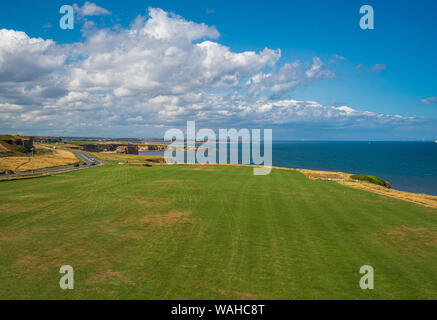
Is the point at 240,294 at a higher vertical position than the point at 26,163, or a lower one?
lower

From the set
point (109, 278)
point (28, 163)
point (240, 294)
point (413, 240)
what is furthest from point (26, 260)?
point (28, 163)

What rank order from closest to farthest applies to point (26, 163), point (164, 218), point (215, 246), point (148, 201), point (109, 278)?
point (109, 278)
point (215, 246)
point (164, 218)
point (148, 201)
point (26, 163)

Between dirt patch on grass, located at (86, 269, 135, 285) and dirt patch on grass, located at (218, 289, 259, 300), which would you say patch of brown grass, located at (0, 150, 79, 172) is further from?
dirt patch on grass, located at (218, 289, 259, 300)

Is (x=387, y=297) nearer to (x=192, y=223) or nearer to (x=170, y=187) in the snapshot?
(x=192, y=223)

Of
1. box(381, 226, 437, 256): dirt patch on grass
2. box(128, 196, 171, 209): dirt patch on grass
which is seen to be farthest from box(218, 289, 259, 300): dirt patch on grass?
box(128, 196, 171, 209): dirt patch on grass

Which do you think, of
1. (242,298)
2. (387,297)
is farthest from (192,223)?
(387,297)

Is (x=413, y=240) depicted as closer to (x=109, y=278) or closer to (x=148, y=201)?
(x=109, y=278)

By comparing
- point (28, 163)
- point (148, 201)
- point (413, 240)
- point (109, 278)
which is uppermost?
point (28, 163)
